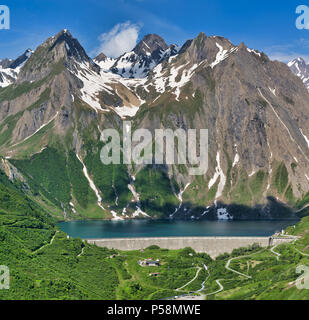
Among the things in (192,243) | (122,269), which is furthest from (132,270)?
(192,243)

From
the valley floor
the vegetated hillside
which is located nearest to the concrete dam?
the valley floor

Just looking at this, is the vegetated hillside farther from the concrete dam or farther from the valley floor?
the concrete dam

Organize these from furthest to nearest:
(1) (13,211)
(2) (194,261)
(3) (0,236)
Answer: (1) (13,211) < (2) (194,261) < (3) (0,236)

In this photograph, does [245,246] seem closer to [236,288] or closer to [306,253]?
[306,253]

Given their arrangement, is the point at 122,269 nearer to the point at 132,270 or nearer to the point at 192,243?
the point at 132,270
